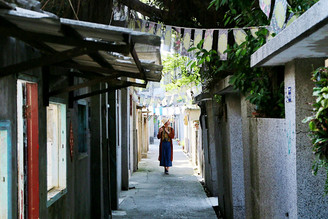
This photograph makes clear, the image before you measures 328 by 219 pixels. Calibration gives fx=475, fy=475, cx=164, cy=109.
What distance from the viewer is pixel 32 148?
4.81 meters

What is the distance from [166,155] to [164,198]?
23.1 ft

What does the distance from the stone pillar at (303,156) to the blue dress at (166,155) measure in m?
15.3

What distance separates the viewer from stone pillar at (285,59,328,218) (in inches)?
170

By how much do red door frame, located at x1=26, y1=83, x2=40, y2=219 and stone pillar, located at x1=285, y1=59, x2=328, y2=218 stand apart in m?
2.55

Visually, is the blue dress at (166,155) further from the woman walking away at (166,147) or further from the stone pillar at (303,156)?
the stone pillar at (303,156)

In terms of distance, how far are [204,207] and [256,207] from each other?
16.5 feet

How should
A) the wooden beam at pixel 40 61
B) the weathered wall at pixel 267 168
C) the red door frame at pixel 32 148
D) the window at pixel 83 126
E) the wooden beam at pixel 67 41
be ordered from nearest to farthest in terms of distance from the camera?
the wooden beam at pixel 67 41, the wooden beam at pixel 40 61, the red door frame at pixel 32 148, the weathered wall at pixel 267 168, the window at pixel 83 126

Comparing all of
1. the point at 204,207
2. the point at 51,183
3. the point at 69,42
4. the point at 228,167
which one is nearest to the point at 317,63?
the point at 69,42

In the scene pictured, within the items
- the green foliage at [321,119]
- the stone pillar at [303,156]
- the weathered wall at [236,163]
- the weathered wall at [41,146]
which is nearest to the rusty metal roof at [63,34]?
the weathered wall at [41,146]

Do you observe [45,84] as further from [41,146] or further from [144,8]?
[144,8]

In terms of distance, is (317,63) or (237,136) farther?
(237,136)

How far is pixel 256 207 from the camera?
Answer: 6.59 meters

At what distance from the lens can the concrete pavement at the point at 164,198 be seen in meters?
10.7

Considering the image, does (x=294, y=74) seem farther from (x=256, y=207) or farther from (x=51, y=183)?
(x=51, y=183)
